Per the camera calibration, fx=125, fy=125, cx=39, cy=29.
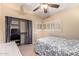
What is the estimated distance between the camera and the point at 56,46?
1.30m

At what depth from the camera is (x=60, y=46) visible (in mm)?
1293

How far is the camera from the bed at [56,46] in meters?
1.26

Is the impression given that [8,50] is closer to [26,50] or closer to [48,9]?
[26,50]

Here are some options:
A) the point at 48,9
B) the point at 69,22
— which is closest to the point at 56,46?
the point at 69,22

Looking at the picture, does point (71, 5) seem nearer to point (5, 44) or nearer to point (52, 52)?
point (52, 52)

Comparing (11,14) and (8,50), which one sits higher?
(11,14)

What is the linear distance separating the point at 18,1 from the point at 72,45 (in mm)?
715

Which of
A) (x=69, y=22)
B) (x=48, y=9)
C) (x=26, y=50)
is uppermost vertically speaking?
(x=48, y=9)

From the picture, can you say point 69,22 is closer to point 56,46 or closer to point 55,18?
point 55,18

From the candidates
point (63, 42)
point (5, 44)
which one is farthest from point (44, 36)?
point (5, 44)

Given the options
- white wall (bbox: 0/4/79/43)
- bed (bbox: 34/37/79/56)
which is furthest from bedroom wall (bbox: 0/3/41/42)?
bed (bbox: 34/37/79/56)

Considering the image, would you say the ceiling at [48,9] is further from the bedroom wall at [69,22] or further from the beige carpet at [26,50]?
the beige carpet at [26,50]

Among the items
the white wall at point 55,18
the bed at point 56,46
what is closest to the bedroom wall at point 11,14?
the white wall at point 55,18

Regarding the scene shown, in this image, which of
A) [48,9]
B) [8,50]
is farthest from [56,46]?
[8,50]
